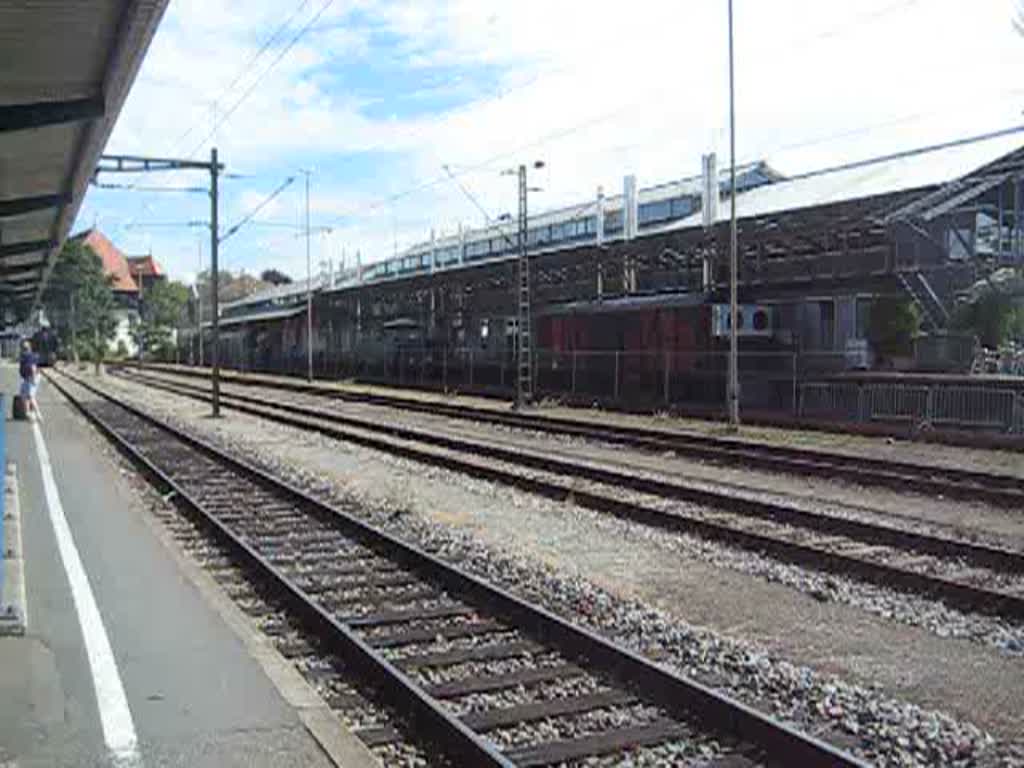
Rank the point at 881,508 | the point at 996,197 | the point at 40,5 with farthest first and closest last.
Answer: the point at 996,197 < the point at 881,508 < the point at 40,5

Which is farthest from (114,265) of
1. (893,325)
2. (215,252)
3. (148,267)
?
(893,325)

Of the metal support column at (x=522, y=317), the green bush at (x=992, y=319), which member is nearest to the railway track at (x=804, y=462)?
the metal support column at (x=522, y=317)

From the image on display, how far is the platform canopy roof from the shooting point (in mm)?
11391

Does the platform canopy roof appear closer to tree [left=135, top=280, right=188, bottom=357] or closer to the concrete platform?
the concrete platform

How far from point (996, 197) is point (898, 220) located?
4.05 metres

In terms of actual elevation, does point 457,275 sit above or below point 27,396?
above

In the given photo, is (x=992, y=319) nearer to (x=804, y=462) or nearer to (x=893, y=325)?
(x=893, y=325)

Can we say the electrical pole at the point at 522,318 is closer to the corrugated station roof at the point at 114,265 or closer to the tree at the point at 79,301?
the tree at the point at 79,301

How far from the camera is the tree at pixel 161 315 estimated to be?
117 meters

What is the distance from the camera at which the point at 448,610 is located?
343 inches

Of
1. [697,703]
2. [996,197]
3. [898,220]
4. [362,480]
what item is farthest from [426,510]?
[996,197]

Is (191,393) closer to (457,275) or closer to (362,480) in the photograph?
(457,275)

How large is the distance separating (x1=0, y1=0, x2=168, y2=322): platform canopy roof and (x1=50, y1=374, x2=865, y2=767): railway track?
534cm

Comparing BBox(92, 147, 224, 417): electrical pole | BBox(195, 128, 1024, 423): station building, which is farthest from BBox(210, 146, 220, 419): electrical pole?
BBox(195, 128, 1024, 423): station building
